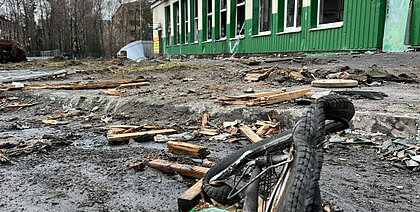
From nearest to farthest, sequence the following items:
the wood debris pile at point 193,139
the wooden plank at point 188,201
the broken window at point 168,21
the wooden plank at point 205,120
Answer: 1. the wooden plank at point 188,201
2. the wood debris pile at point 193,139
3. the wooden plank at point 205,120
4. the broken window at point 168,21

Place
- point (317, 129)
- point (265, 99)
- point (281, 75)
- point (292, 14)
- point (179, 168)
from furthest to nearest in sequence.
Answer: point (292, 14) < point (281, 75) < point (265, 99) < point (179, 168) < point (317, 129)

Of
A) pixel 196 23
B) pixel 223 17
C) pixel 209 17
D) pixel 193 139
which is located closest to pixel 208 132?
pixel 193 139

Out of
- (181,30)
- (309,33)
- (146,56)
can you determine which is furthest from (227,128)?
(146,56)

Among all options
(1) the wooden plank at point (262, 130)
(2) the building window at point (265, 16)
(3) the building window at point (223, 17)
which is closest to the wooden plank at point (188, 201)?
(1) the wooden plank at point (262, 130)

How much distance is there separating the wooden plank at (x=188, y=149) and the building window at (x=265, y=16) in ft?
35.3

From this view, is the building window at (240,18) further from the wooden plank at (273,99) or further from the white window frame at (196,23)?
the wooden plank at (273,99)

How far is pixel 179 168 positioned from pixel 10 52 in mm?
21230

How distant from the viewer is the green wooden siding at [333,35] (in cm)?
799

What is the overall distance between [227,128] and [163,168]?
1.48 metres

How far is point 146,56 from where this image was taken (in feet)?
101

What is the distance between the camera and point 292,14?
11227 millimetres

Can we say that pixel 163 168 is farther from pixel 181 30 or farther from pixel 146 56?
pixel 146 56

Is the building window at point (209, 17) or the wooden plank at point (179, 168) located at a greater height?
the building window at point (209, 17)

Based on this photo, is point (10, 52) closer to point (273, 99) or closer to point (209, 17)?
point (209, 17)
